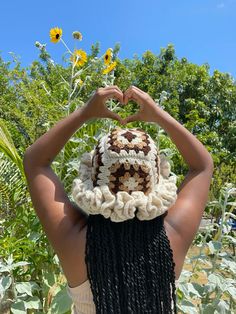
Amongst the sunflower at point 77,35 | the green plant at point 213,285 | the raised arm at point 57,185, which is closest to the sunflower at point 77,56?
the sunflower at point 77,35

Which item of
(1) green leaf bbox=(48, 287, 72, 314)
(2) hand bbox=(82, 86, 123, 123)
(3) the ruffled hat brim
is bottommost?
(1) green leaf bbox=(48, 287, 72, 314)

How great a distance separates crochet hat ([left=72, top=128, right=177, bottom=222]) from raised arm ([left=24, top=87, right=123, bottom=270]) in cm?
8

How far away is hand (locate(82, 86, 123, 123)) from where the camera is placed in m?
1.44

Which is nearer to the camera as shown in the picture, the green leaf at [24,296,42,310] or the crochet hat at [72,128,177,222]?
the crochet hat at [72,128,177,222]

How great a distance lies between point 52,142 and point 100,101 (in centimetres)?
20

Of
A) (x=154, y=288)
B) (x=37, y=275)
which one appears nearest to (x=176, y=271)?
(x=154, y=288)

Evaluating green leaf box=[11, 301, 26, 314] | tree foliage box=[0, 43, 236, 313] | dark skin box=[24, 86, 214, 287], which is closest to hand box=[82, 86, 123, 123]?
dark skin box=[24, 86, 214, 287]

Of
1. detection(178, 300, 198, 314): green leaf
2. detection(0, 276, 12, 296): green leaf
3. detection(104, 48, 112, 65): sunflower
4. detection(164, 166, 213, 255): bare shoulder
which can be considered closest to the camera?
detection(164, 166, 213, 255): bare shoulder

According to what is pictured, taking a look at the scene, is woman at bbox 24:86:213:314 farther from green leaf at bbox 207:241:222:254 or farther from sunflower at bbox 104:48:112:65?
sunflower at bbox 104:48:112:65

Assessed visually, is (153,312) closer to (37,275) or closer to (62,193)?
(62,193)

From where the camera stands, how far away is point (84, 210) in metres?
1.38

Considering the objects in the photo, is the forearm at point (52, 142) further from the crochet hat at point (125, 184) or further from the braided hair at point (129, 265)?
the braided hair at point (129, 265)

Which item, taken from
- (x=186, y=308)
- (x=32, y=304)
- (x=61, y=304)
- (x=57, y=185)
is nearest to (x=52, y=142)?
(x=57, y=185)

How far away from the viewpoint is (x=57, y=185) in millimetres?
1437
